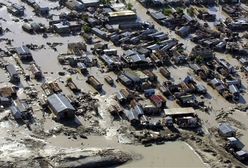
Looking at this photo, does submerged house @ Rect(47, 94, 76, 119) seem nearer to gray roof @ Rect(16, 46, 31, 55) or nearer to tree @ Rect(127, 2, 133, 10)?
gray roof @ Rect(16, 46, 31, 55)

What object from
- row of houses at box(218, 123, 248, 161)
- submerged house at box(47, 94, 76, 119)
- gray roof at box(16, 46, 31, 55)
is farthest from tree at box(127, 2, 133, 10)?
row of houses at box(218, 123, 248, 161)

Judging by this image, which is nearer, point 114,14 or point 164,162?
point 164,162

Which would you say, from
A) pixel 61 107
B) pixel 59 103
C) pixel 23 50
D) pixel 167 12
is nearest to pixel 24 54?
pixel 23 50

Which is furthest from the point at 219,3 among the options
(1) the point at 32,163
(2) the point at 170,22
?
(1) the point at 32,163

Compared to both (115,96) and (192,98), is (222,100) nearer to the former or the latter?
(192,98)

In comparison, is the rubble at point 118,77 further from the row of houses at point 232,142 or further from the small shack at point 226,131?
the small shack at point 226,131

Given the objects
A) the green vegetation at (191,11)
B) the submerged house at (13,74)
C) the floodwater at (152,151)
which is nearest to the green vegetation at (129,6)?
the green vegetation at (191,11)

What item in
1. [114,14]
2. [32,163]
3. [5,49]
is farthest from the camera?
[114,14]
